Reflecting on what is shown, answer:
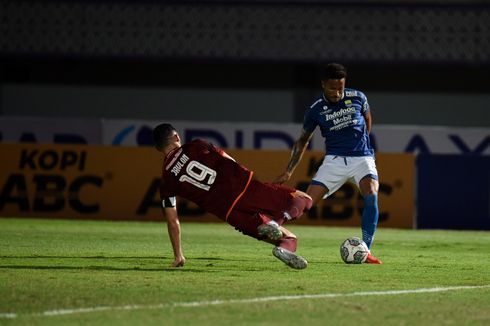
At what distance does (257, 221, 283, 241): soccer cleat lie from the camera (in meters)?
10.7

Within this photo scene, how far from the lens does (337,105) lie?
12477 millimetres

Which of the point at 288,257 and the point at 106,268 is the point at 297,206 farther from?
the point at 106,268

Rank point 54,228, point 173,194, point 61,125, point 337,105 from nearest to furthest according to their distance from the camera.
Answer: point 173,194 < point 337,105 < point 54,228 < point 61,125

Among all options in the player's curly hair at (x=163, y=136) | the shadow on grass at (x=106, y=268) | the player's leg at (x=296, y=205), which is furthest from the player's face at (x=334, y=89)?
the shadow on grass at (x=106, y=268)

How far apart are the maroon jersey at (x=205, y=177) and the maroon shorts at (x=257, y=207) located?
68 millimetres

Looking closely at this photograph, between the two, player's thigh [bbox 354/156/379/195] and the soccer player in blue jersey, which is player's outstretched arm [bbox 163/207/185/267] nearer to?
the soccer player in blue jersey

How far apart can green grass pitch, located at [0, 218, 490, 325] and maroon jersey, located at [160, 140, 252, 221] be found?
0.67 meters

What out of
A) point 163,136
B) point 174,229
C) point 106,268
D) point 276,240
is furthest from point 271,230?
point 106,268

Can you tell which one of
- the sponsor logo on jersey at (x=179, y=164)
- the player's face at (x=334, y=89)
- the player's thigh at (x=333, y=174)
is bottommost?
the player's thigh at (x=333, y=174)

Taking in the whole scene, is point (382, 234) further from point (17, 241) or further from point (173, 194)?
point (173, 194)

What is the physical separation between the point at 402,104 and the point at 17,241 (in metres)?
16.3

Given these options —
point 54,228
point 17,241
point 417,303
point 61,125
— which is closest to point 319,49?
point 61,125

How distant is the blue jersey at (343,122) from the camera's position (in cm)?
1248

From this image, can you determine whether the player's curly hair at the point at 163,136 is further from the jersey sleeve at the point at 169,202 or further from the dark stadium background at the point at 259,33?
the dark stadium background at the point at 259,33
